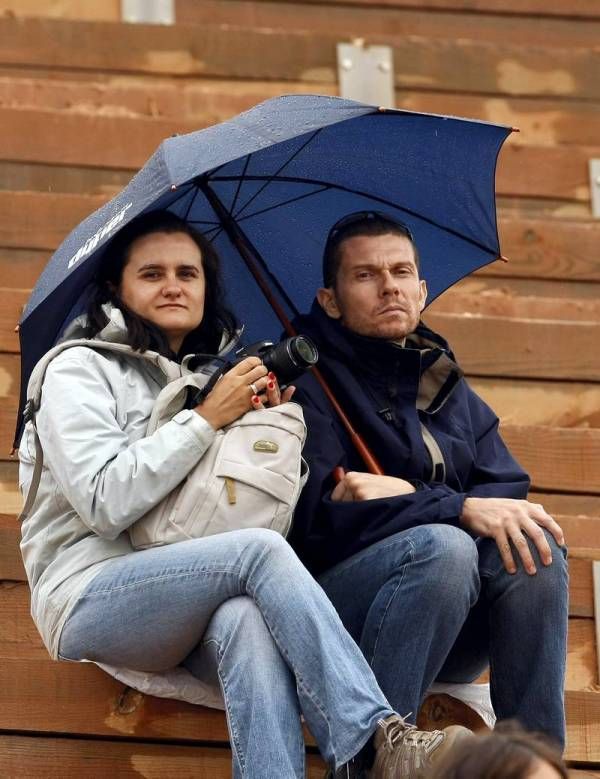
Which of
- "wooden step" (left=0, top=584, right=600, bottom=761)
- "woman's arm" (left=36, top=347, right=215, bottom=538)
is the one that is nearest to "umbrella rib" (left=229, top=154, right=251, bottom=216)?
"woman's arm" (left=36, top=347, right=215, bottom=538)

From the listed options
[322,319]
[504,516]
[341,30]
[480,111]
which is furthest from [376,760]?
[341,30]

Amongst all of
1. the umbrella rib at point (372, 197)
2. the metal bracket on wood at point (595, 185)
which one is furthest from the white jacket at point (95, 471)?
the metal bracket on wood at point (595, 185)

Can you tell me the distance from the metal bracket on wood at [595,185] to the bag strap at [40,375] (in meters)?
2.05

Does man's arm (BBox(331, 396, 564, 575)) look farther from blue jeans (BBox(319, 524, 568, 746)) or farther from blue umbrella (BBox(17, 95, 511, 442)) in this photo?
blue umbrella (BBox(17, 95, 511, 442))

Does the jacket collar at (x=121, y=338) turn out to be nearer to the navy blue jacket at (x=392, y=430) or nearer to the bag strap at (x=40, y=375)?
the bag strap at (x=40, y=375)

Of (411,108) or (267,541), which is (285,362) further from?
(411,108)

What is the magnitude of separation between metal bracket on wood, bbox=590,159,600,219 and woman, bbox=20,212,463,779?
6.19ft

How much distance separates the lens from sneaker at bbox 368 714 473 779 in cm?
216

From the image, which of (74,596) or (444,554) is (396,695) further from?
(74,596)

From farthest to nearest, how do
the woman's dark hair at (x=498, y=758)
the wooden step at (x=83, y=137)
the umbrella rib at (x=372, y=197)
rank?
the wooden step at (x=83, y=137) → the umbrella rib at (x=372, y=197) → the woman's dark hair at (x=498, y=758)

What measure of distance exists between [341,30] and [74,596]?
2.81 m

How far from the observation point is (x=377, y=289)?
2.83m

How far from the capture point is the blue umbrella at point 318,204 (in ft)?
9.20

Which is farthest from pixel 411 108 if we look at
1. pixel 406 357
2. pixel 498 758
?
pixel 498 758
